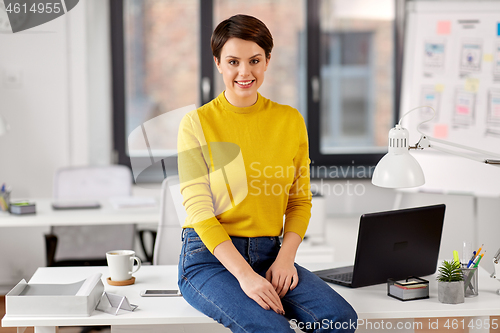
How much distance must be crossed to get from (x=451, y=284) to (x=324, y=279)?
0.36 m

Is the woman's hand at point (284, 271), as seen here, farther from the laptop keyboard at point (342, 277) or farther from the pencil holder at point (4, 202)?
the pencil holder at point (4, 202)

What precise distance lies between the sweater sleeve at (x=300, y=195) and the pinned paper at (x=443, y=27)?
203 centimetres

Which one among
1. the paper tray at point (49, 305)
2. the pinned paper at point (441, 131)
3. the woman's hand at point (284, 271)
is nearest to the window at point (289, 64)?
the pinned paper at point (441, 131)

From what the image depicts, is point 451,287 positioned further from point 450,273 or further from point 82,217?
point 82,217

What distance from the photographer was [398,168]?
4.75 ft

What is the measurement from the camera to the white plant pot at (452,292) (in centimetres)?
141

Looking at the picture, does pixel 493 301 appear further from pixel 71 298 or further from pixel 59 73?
pixel 59 73

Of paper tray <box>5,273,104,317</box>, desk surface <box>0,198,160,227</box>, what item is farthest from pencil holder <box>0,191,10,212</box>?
paper tray <box>5,273,104,317</box>

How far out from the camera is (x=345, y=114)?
377 cm

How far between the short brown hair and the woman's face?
1 cm

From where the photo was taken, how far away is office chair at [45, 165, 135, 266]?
299cm

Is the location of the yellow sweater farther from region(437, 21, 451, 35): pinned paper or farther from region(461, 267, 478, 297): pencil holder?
region(437, 21, 451, 35): pinned paper

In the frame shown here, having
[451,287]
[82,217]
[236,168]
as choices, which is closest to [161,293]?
[236,168]

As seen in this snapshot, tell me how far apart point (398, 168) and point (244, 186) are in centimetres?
42
